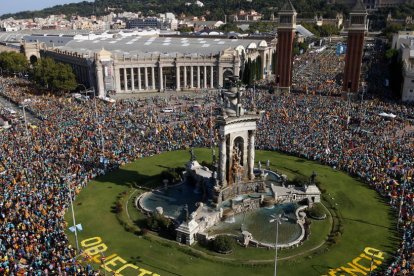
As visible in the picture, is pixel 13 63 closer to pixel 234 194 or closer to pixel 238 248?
pixel 234 194

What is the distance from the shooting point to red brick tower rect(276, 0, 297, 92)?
10031cm

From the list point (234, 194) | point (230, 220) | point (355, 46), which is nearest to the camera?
point (230, 220)

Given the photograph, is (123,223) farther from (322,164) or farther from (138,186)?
(322,164)

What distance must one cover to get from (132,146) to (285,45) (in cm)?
5727

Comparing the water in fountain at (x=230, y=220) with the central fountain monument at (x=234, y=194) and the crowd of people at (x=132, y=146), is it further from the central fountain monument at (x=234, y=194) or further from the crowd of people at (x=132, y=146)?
the crowd of people at (x=132, y=146)

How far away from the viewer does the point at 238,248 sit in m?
37.4

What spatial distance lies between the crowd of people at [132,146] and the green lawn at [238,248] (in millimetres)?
2130

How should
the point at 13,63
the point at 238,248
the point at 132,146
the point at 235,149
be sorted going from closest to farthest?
the point at 238,248, the point at 235,149, the point at 132,146, the point at 13,63

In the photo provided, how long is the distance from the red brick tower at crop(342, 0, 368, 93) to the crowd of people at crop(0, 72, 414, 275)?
737 centimetres

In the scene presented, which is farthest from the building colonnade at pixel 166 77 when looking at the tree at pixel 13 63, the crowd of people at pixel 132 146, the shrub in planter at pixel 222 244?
the shrub in planter at pixel 222 244

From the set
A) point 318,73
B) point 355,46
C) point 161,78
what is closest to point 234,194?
point 355,46

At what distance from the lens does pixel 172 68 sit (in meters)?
112

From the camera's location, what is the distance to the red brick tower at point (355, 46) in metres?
90.2

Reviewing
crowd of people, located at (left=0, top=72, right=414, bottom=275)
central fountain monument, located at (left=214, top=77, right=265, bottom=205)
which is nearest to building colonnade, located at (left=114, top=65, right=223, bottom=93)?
crowd of people, located at (left=0, top=72, right=414, bottom=275)
